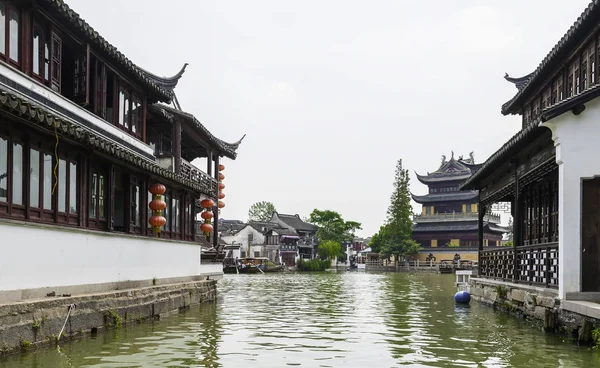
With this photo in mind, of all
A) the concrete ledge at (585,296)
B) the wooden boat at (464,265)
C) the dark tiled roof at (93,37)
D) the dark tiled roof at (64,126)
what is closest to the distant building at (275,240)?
the wooden boat at (464,265)

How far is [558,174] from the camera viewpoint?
53.6 ft

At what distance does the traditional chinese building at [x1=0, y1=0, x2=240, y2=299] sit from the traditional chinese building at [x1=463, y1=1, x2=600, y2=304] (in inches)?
361

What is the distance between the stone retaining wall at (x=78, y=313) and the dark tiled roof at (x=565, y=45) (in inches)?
480

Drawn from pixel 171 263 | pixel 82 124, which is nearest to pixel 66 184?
pixel 82 124

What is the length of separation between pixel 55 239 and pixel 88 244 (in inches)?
58.1

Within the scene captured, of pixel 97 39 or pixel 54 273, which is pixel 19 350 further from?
pixel 97 39

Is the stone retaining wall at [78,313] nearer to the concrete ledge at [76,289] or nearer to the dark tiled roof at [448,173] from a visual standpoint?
the concrete ledge at [76,289]

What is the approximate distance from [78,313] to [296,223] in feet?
247

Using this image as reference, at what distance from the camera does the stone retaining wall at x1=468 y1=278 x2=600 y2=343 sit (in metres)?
12.0

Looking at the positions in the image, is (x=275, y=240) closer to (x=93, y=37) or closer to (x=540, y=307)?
(x=93, y=37)

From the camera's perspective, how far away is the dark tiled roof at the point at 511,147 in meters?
14.8

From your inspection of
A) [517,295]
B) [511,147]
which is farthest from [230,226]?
[511,147]

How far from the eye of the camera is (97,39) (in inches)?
620

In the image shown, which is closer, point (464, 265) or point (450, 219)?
point (464, 265)
